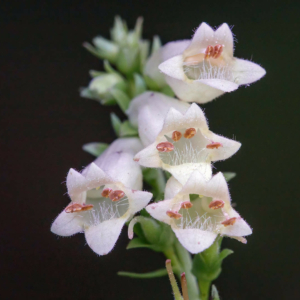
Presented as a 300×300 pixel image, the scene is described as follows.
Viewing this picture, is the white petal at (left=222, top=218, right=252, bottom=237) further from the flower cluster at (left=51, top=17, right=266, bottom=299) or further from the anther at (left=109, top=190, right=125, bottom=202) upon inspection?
the anther at (left=109, top=190, right=125, bottom=202)

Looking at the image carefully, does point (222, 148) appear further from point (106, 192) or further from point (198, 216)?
point (106, 192)

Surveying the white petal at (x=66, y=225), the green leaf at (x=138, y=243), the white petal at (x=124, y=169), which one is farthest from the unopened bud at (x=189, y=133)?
the white petal at (x=66, y=225)

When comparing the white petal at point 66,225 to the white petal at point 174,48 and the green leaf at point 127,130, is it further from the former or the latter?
the white petal at point 174,48

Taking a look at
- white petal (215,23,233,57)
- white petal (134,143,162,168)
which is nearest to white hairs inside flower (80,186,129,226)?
white petal (134,143,162,168)

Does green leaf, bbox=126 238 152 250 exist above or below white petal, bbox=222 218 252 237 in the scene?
below

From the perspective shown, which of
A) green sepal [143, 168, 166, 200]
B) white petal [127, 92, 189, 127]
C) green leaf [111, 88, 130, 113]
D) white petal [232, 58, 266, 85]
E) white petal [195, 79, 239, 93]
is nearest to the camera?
white petal [195, 79, 239, 93]

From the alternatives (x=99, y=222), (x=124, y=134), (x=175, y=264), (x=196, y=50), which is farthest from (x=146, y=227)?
(x=196, y=50)
